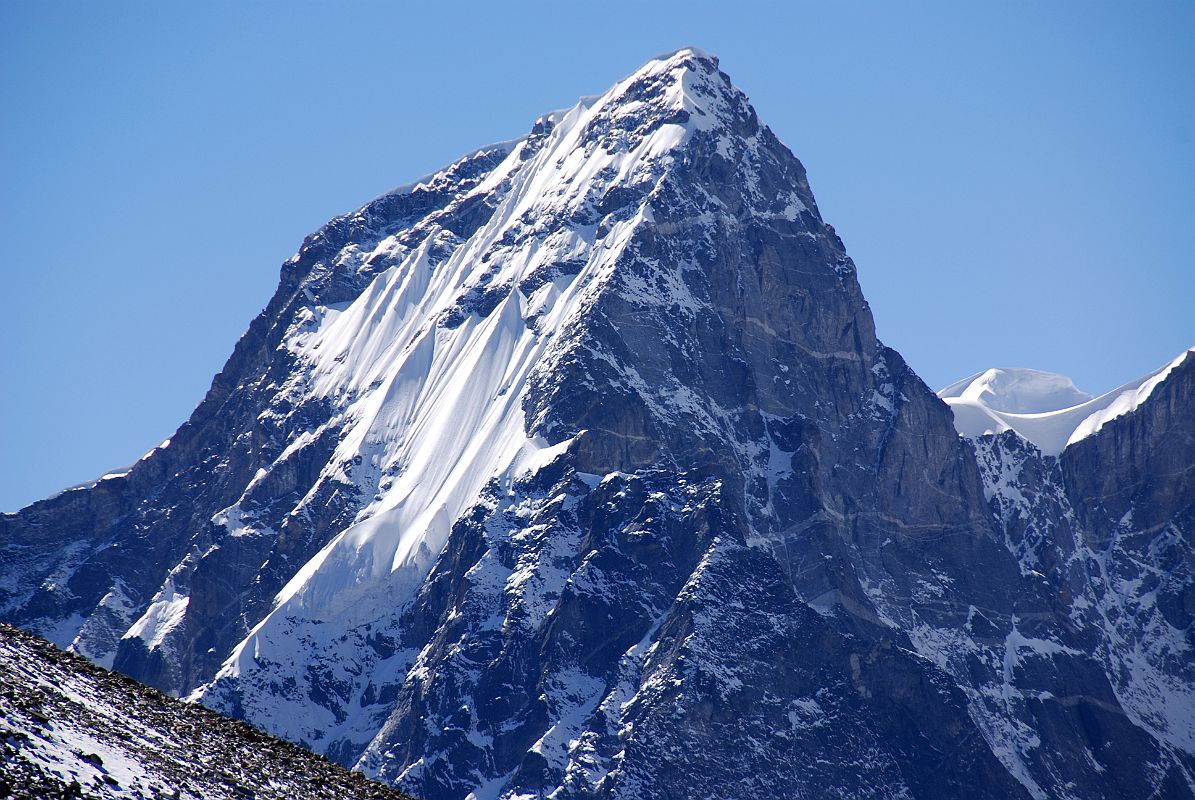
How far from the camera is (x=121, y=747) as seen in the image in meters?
72.4

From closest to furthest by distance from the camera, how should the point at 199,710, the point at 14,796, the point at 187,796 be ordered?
the point at 14,796
the point at 187,796
the point at 199,710

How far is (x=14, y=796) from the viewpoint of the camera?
211 ft

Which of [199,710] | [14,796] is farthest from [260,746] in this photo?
[14,796]

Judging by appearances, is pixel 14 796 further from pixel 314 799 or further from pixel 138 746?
pixel 314 799

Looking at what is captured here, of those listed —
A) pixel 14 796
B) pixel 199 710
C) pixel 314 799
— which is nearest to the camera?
pixel 14 796

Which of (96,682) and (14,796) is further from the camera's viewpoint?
(96,682)

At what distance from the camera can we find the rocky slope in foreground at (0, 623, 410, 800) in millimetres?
67375

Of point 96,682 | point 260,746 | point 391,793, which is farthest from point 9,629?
point 391,793

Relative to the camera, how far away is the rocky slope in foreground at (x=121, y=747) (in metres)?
67.4

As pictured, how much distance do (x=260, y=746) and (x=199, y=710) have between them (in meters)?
3.96

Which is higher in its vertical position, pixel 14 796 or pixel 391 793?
pixel 391 793

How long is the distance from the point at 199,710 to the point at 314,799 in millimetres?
8209

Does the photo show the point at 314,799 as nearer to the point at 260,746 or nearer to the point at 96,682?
the point at 260,746

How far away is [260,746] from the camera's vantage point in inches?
3189
